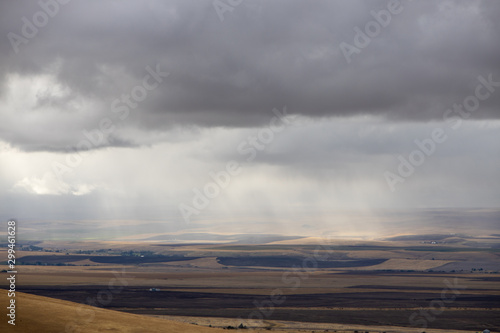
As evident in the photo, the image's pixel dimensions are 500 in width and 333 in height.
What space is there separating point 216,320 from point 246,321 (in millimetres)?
Answer: 4681

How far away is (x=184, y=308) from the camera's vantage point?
101188mm

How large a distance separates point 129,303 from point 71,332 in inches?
2893

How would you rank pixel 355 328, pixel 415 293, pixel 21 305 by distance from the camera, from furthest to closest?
pixel 415 293 < pixel 355 328 < pixel 21 305

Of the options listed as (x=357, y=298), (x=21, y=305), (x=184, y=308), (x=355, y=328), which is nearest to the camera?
(x=21, y=305)

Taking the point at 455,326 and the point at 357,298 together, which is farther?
the point at 357,298

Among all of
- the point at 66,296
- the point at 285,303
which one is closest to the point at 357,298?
the point at 285,303

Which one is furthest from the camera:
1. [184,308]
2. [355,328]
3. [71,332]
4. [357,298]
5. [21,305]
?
[357,298]

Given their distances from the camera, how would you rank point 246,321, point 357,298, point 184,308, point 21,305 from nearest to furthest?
point 21,305
point 246,321
point 184,308
point 357,298

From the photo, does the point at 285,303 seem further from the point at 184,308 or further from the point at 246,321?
the point at 246,321

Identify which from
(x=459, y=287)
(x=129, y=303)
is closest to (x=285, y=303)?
(x=129, y=303)

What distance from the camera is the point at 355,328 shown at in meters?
76.2

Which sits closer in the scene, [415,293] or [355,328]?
[355,328]

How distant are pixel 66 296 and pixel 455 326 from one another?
77.0 metres

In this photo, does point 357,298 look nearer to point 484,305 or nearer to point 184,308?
point 484,305
